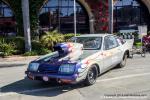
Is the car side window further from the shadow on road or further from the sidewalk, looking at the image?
the sidewalk

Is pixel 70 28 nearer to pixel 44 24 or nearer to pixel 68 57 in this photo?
pixel 44 24

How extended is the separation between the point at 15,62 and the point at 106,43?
5.65 m

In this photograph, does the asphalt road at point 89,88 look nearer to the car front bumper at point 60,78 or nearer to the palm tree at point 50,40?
the car front bumper at point 60,78

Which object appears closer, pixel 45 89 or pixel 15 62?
pixel 45 89

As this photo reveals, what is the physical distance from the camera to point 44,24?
26047 millimetres

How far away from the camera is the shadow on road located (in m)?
9.53

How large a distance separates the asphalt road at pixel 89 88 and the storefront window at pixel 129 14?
16062mm

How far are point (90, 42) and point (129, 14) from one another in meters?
17.6

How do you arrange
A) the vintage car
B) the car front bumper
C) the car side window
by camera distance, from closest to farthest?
the car front bumper → the vintage car → the car side window

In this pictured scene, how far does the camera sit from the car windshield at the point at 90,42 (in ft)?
36.9

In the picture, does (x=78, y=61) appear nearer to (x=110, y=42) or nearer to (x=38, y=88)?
(x=38, y=88)

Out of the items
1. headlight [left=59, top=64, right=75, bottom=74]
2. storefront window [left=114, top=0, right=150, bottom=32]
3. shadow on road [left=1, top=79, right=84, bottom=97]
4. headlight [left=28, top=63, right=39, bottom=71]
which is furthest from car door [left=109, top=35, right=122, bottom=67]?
storefront window [left=114, top=0, right=150, bottom=32]

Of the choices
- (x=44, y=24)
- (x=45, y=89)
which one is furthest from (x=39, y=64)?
(x=44, y=24)

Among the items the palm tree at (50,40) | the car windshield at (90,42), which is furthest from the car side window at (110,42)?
the palm tree at (50,40)
